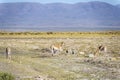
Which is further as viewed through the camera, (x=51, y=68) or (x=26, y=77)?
(x=51, y=68)

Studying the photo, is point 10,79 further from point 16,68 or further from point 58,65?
point 58,65

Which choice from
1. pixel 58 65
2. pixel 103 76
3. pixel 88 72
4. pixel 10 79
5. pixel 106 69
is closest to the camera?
pixel 10 79

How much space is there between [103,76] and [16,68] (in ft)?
15.8

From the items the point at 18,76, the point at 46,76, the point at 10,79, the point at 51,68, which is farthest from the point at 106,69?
the point at 10,79

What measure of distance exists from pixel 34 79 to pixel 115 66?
853 cm

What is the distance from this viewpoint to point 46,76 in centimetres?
2117

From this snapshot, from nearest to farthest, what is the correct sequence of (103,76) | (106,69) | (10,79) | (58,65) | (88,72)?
(10,79), (103,76), (88,72), (106,69), (58,65)

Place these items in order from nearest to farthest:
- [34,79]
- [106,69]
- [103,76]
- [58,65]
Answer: [34,79] < [103,76] < [106,69] < [58,65]

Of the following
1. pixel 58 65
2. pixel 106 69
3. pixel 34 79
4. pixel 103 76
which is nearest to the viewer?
pixel 34 79

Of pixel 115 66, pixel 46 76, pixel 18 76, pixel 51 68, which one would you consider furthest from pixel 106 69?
pixel 18 76

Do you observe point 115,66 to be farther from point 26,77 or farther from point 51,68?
point 26,77

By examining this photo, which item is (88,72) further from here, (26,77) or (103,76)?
(26,77)

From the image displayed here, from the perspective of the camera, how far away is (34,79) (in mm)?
19938

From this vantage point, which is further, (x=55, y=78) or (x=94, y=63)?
(x=94, y=63)
